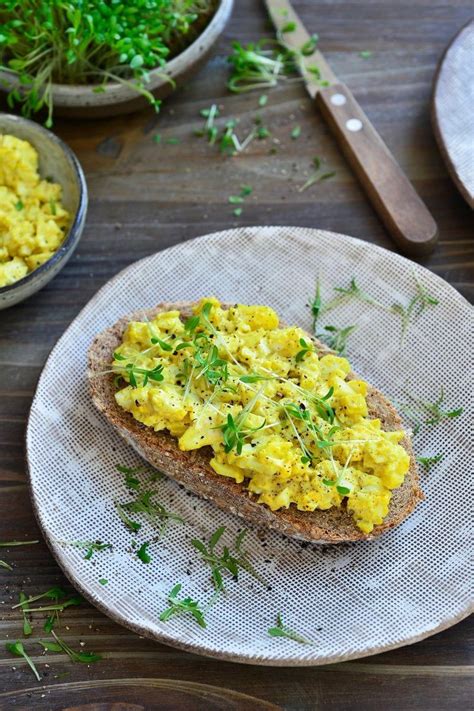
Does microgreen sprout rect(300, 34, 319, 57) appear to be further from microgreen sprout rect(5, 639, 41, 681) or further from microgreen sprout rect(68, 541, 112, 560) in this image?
microgreen sprout rect(5, 639, 41, 681)

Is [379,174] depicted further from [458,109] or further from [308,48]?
[308,48]

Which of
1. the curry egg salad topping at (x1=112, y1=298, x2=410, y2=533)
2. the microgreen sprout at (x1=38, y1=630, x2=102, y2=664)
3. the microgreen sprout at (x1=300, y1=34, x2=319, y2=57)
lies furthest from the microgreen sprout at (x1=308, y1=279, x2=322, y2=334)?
the microgreen sprout at (x1=38, y1=630, x2=102, y2=664)

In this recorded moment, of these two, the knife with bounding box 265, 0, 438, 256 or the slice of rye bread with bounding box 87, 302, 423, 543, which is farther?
the knife with bounding box 265, 0, 438, 256

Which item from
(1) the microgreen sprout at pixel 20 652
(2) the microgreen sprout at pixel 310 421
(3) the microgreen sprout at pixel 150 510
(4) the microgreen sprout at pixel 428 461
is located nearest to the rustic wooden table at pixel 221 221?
(1) the microgreen sprout at pixel 20 652

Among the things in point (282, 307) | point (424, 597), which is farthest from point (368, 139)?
point (424, 597)

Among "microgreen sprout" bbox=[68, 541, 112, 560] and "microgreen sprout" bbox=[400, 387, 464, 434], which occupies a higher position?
"microgreen sprout" bbox=[68, 541, 112, 560]

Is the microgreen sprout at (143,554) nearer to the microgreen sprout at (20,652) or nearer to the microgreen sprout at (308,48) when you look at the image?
the microgreen sprout at (20,652)
